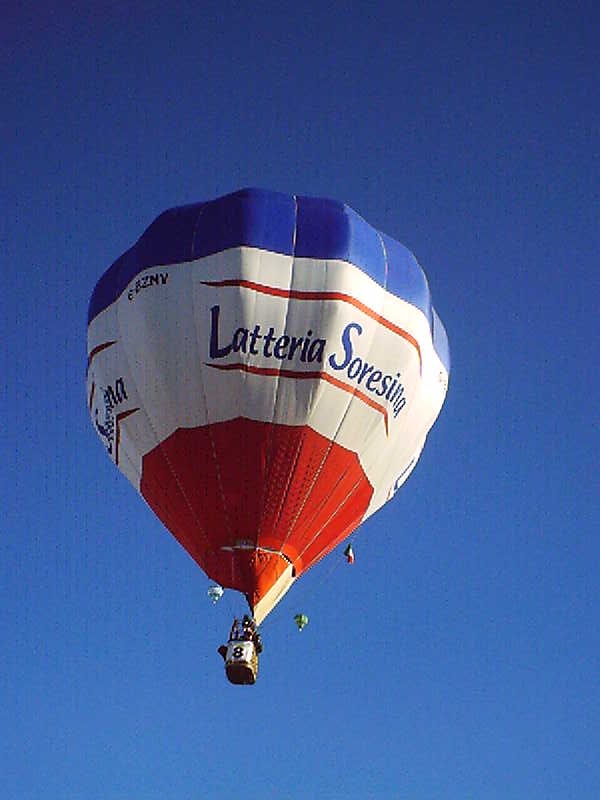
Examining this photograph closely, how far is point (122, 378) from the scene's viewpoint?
41.8ft

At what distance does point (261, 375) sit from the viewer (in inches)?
476

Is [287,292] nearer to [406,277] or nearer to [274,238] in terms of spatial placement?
[274,238]

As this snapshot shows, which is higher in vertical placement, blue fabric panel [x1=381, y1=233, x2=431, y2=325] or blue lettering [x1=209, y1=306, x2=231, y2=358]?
blue fabric panel [x1=381, y1=233, x2=431, y2=325]

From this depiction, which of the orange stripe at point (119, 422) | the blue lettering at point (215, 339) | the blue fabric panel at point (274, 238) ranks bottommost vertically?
the orange stripe at point (119, 422)

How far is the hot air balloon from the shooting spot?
12.1 metres

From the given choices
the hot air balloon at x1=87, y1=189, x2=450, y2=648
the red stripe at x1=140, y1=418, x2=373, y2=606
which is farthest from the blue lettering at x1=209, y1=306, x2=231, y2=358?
the red stripe at x1=140, y1=418, x2=373, y2=606

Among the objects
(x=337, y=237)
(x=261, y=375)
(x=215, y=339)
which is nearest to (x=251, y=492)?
(x=261, y=375)

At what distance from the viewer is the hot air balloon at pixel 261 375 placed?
12.1 m

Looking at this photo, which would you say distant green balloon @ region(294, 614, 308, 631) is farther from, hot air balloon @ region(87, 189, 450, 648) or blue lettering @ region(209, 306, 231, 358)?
blue lettering @ region(209, 306, 231, 358)

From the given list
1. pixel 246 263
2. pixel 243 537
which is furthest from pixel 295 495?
pixel 246 263

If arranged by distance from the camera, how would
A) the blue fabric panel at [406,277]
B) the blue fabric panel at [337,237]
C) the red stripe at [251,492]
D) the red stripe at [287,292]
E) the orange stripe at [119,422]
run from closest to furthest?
the red stripe at [251,492]
the red stripe at [287,292]
the blue fabric panel at [337,237]
the orange stripe at [119,422]
the blue fabric panel at [406,277]

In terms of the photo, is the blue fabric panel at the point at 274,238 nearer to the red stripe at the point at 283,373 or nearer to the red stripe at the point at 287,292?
the red stripe at the point at 287,292

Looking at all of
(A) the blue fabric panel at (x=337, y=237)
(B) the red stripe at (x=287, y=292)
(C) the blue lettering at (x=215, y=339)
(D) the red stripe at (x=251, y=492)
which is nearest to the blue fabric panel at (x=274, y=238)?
(A) the blue fabric panel at (x=337, y=237)

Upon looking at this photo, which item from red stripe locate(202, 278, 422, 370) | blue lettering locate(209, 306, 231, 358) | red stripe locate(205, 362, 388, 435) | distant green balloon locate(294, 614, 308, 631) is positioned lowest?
distant green balloon locate(294, 614, 308, 631)
